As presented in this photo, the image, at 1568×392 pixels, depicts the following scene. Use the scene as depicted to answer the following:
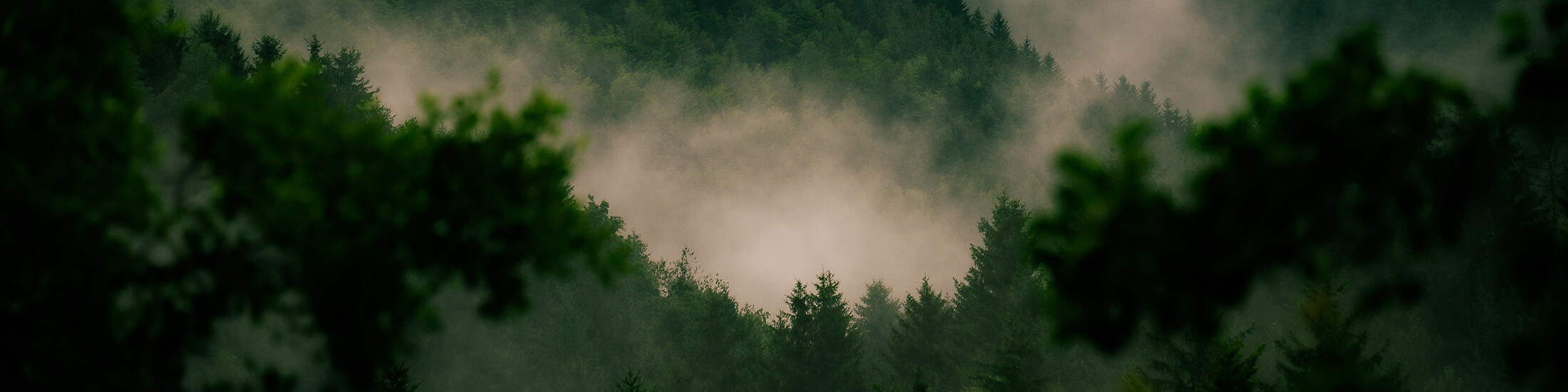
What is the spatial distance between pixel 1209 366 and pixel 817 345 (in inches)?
638

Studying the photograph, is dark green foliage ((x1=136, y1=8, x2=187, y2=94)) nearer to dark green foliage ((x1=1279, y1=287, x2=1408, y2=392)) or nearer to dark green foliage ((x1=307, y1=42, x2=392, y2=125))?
dark green foliage ((x1=307, y1=42, x2=392, y2=125))

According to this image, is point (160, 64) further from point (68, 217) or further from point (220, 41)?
point (68, 217)

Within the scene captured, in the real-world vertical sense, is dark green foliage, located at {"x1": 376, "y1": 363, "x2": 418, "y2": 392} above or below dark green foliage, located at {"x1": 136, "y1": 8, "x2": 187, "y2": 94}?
below

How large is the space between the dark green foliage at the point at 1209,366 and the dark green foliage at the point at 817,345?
12.5 meters

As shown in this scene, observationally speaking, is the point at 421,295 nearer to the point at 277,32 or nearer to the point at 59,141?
the point at 59,141

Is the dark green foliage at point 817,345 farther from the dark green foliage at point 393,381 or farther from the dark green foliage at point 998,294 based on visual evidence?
the dark green foliage at point 393,381

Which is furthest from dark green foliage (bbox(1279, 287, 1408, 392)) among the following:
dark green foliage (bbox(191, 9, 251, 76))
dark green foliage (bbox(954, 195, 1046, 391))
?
dark green foliage (bbox(191, 9, 251, 76))

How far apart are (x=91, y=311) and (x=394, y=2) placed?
12234 cm

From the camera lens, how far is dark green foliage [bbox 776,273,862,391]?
30.1m

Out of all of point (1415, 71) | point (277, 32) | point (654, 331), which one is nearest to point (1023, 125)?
point (654, 331)

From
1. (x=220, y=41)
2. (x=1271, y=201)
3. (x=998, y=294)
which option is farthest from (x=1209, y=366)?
(x=220, y=41)

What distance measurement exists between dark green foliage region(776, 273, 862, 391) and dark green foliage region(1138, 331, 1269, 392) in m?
12.5

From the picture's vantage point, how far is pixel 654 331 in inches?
1854

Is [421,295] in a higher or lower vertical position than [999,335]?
lower
